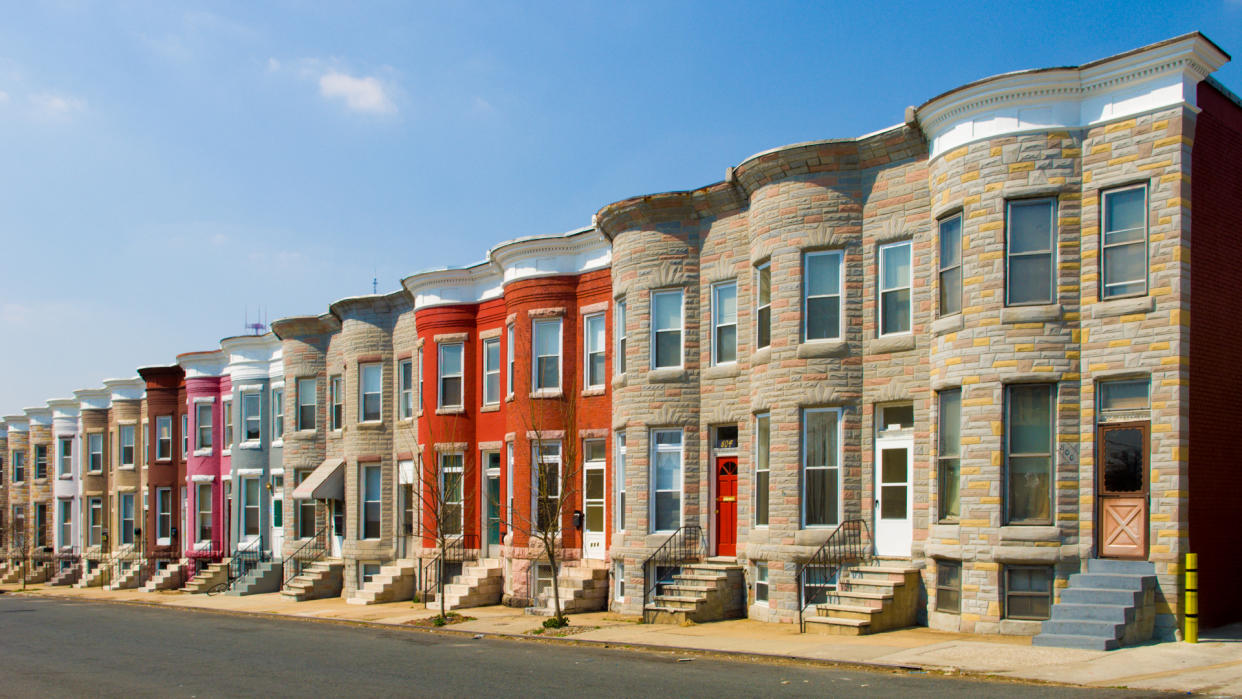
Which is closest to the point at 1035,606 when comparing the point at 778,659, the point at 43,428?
the point at 778,659

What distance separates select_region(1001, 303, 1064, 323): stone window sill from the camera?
17125 mm

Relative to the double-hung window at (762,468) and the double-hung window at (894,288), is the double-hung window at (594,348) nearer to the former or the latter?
the double-hung window at (762,468)

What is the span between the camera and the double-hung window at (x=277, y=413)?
38938 millimetres

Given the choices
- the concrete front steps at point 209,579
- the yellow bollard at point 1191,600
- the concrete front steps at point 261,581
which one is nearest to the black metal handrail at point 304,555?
the concrete front steps at point 261,581

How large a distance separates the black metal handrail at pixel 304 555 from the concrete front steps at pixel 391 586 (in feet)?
15.3

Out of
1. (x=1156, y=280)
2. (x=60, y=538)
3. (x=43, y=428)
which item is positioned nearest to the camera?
(x=1156, y=280)

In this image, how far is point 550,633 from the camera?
68.9ft

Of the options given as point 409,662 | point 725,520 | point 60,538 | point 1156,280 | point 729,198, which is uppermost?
point 729,198

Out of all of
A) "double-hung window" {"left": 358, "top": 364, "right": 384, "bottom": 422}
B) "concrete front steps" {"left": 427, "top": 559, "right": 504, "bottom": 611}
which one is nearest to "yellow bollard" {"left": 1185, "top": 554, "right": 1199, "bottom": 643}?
"concrete front steps" {"left": 427, "top": 559, "right": 504, "bottom": 611}

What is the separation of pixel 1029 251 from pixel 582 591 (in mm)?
11939

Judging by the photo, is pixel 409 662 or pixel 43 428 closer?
pixel 409 662

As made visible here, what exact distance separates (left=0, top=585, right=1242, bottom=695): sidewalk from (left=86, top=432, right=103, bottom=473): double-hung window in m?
34.0

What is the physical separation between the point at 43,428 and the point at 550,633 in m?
46.1

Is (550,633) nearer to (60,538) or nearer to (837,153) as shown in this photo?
(837,153)
